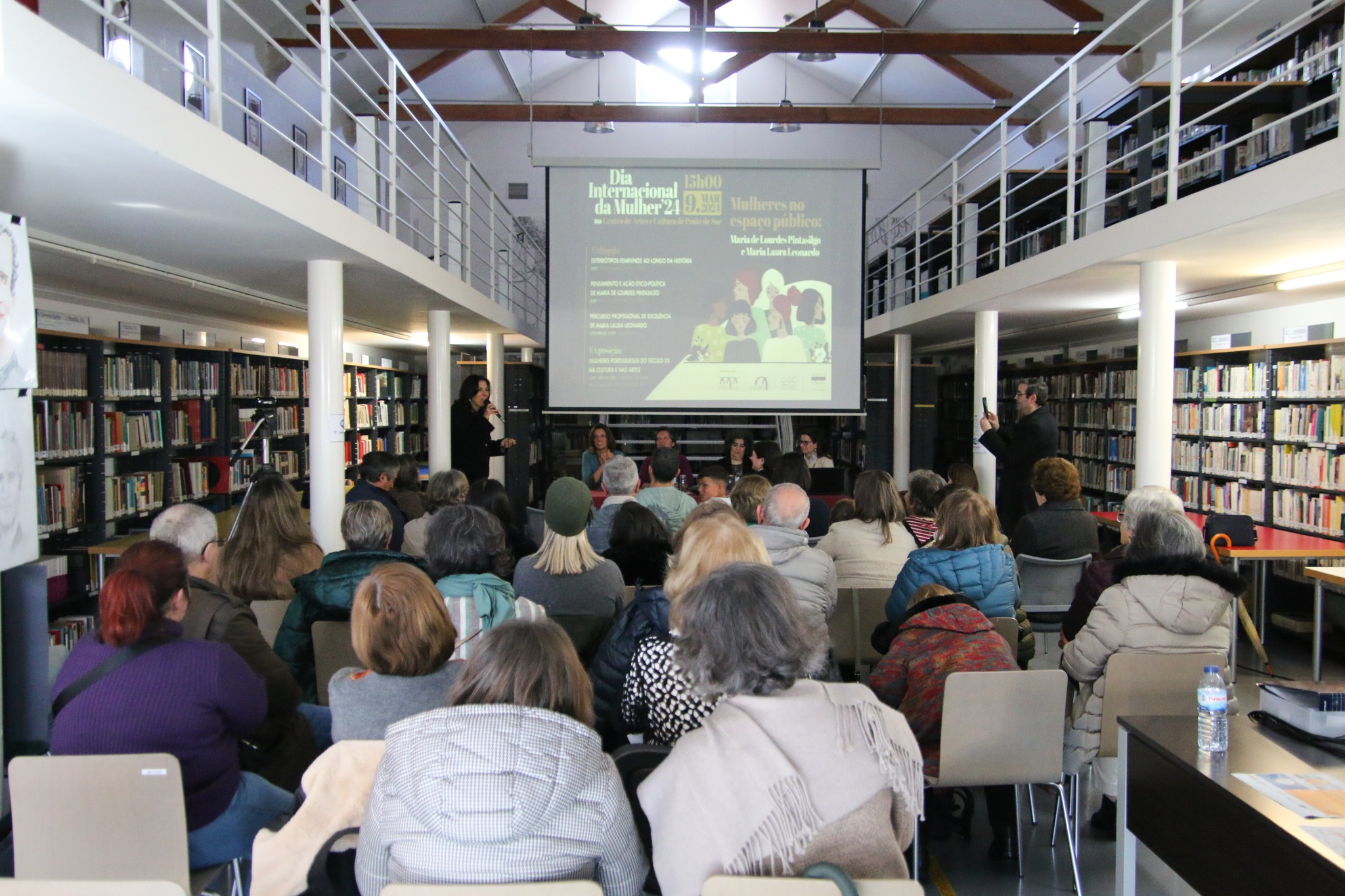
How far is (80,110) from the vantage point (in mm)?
2396

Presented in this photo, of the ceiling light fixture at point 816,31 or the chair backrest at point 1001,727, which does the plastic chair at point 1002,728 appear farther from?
the ceiling light fixture at point 816,31

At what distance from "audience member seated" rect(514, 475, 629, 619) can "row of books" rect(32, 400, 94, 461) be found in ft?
A: 10.3

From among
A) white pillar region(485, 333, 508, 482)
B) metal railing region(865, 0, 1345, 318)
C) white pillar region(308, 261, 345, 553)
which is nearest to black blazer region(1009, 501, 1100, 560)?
metal railing region(865, 0, 1345, 318)

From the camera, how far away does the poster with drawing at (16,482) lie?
2.52 m

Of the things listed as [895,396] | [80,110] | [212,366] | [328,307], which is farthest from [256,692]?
[895,396]

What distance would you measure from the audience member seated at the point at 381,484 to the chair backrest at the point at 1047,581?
3052 millimetres

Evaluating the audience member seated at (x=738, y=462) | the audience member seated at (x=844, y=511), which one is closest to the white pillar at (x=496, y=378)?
the audience member seated at (x=738, y=462)

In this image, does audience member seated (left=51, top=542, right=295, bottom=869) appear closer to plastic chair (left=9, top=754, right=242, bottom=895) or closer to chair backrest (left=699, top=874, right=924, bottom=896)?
plastic chair (left=9, top=754, right=242, bottom=895)

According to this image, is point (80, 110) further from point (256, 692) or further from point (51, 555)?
point (51, 555)

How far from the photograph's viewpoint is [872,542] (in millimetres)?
4039

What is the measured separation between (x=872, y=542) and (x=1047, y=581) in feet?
3.51

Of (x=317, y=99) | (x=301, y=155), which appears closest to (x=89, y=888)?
(x=301, y=155)

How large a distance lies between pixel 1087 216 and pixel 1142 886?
15.7 feet

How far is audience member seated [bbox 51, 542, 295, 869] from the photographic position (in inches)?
80.8
